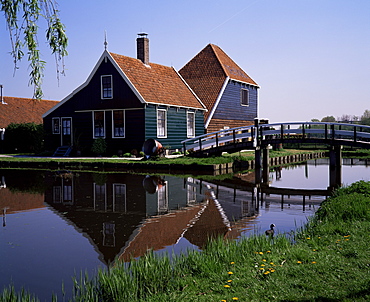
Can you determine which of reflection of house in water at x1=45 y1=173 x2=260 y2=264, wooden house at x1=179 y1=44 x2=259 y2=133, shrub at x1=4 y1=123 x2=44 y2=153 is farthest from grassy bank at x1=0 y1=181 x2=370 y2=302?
shrub at x1=4 y1=123 x2=44 y2=153

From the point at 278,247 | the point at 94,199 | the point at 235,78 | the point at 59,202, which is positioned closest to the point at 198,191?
the point at 94,199

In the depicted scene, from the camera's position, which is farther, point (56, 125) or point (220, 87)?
point (220, 87)

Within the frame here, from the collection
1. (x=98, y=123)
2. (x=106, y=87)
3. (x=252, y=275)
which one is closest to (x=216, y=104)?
(x=106, y=87)

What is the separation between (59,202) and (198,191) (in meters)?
4.74

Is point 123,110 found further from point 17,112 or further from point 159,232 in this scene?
point 159,232

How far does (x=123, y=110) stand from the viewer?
87.6ft

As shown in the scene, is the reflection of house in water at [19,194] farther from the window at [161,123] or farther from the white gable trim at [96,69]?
the window at [161,123]

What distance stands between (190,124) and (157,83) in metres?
3.82

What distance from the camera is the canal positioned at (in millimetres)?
6938

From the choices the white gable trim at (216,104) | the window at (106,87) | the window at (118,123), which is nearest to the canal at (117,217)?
the window at (118,123)

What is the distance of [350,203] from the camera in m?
9.07

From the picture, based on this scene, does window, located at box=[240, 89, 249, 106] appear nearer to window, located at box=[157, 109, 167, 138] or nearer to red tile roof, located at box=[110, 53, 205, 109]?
Answer: red tile roof, located at box=[110, 53, 205, 109]

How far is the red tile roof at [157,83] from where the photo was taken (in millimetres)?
26703

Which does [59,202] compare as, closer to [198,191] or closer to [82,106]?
[198,191]
